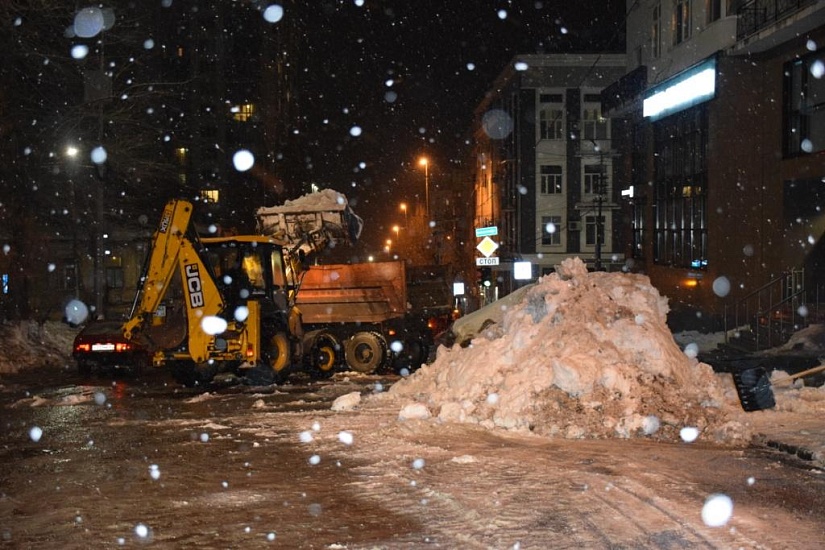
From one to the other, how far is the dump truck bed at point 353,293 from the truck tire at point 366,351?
0.53 meters

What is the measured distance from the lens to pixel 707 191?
82.3ft

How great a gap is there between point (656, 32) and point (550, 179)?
21.1 meters

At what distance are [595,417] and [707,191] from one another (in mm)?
16592

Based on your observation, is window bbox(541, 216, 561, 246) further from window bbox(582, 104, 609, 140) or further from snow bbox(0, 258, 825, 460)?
snow bbox(0, 258, 825, 460)

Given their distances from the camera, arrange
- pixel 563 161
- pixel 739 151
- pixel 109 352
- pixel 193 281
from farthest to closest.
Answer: pixel 563 161 → pixel 739 151 → pixel 109 352 → pixel 193 281

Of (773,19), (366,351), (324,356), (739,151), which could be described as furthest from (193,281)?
(739,151)

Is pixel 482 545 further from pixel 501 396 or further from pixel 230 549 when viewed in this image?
pixel 501 396

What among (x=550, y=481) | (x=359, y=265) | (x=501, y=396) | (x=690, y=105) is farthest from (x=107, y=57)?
(x=550, y=481)

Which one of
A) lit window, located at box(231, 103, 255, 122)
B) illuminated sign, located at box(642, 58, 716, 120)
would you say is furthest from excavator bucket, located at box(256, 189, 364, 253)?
lit window, located at box(231, 103, 255, 122)

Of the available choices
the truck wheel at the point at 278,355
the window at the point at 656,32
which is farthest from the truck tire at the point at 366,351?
the window at the point at 656,32

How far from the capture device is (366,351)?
1942 cm

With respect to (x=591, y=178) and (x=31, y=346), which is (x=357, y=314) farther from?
(x=591, y=178)

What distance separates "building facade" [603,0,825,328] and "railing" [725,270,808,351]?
8 cm

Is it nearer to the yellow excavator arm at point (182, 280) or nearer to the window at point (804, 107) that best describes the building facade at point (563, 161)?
the window at point (804, 107)
